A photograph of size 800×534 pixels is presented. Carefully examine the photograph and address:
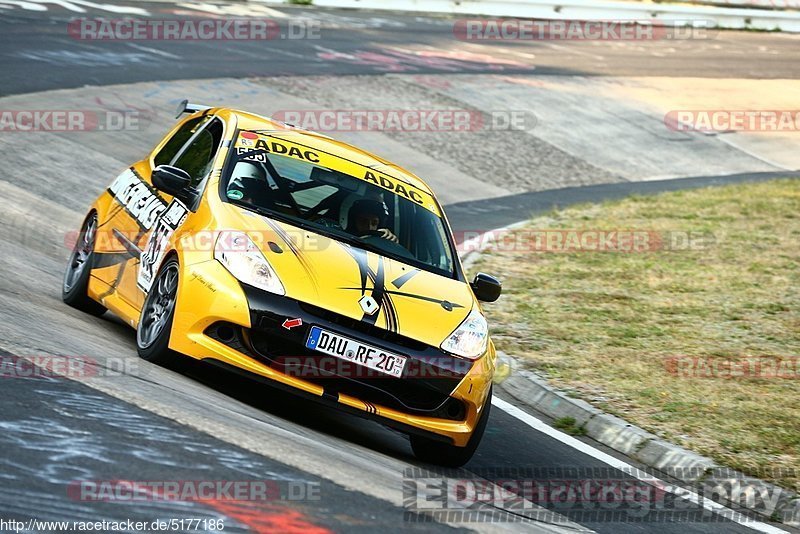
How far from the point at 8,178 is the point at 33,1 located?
13031mm

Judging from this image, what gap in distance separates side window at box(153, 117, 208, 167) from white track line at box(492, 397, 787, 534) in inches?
116

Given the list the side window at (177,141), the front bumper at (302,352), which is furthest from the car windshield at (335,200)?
the front bumper at (302,352)

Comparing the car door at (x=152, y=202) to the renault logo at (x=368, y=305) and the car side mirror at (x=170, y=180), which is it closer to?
the car side mirror at (x=170, y=180)

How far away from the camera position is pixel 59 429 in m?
5.57

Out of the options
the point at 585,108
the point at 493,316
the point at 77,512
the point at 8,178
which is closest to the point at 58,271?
the point at 8,178

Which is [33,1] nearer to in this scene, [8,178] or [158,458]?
[8,178]

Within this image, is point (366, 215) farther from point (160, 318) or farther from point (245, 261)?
point (160, 318)

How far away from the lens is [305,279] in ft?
23.7

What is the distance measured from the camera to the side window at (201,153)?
8.58 metres

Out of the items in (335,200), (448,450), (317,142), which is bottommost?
(448,450)

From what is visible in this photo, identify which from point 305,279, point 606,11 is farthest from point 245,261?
point 606,11

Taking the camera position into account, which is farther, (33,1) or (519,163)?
(33,1)

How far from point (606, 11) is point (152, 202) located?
2859cm

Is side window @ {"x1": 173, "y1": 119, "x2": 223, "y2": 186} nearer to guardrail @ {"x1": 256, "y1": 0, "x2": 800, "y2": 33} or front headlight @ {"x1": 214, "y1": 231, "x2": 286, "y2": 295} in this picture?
front headlight @ {"x1": 214, "y1": 231, "x2": 286, "y2": 295}
